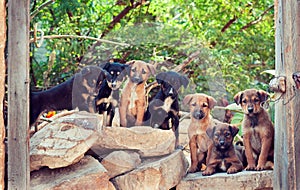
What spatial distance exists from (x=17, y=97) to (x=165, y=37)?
4.91 metres

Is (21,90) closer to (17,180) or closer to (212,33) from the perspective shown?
(17,180)

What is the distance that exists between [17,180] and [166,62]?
461 cm

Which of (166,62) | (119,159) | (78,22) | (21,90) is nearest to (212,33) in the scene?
(166,62)

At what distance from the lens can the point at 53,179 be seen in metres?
5.78

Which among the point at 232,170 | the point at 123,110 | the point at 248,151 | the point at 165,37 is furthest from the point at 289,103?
the point at 165,37

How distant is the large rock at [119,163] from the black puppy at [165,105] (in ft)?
2.50

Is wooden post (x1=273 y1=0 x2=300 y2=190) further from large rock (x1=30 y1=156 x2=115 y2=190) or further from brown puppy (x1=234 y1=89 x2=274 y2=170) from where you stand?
large rock (x1=30 y1=156 x2=115 y2=190)

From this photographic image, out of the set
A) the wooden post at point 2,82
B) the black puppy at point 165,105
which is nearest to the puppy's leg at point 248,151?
the black puppy at point 165,105

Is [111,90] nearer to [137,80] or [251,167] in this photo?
[137,80]

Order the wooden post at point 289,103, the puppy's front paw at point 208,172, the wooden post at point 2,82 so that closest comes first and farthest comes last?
1. the wooden post at point 289,103
2. the wooden post at point 2,82
3. the puppy's front paw at point 208,172

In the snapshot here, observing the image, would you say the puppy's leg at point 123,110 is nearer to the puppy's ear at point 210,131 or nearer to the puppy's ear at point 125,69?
the puppy's ear at point 125,69

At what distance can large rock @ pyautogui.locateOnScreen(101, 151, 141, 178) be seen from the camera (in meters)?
6.09

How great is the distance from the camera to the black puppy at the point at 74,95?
6832 millimetres

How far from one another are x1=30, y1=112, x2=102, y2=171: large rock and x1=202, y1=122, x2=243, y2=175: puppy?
4.03ft
